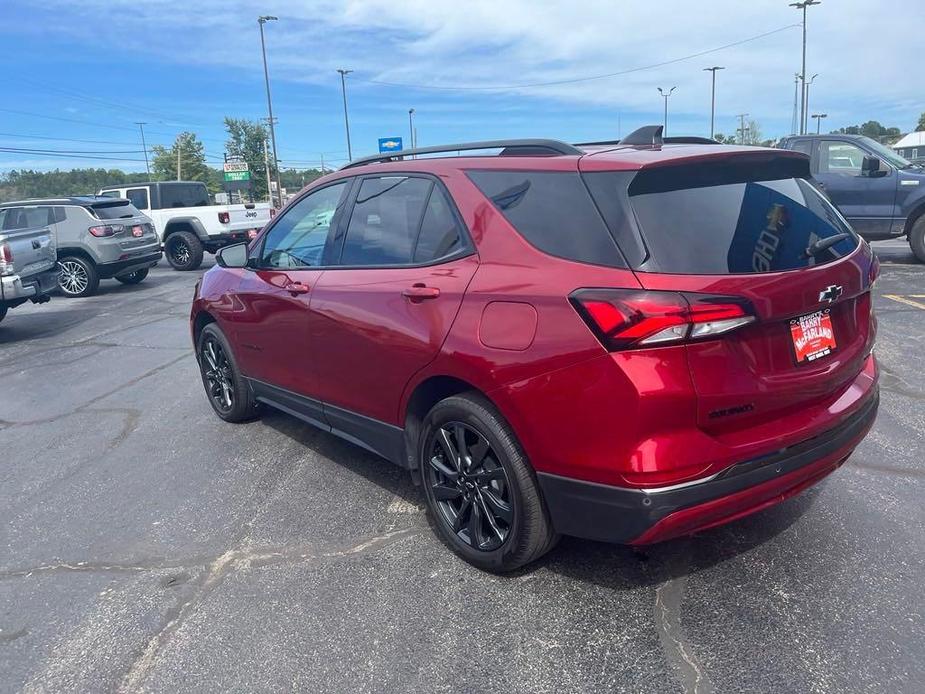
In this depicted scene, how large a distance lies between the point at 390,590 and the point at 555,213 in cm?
172

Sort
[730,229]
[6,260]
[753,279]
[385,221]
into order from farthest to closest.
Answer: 1. [6,260]
2. [385,221]
3. [730,229]
4. [753,279]

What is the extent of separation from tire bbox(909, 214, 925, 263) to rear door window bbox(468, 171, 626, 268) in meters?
10.9

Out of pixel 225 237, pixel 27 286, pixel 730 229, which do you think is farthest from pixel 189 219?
pixel 730 229

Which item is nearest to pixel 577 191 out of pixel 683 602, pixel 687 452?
pixel 687 452

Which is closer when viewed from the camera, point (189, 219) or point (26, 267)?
point (26, 267)

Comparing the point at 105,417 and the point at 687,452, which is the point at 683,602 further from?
the point at 105,417

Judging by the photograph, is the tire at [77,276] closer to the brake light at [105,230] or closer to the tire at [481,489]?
the brake light at [105,230]

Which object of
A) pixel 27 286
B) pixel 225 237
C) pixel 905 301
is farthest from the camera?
pixel 225 237

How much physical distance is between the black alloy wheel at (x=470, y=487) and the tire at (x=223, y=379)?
2.19 metres

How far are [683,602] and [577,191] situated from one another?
168cm

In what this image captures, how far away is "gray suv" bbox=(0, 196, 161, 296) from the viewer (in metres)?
13.6

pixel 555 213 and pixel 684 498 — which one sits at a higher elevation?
pixel 555 213

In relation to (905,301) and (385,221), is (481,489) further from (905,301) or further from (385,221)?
→ (905,301)

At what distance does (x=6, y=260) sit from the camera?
9.33 meters
